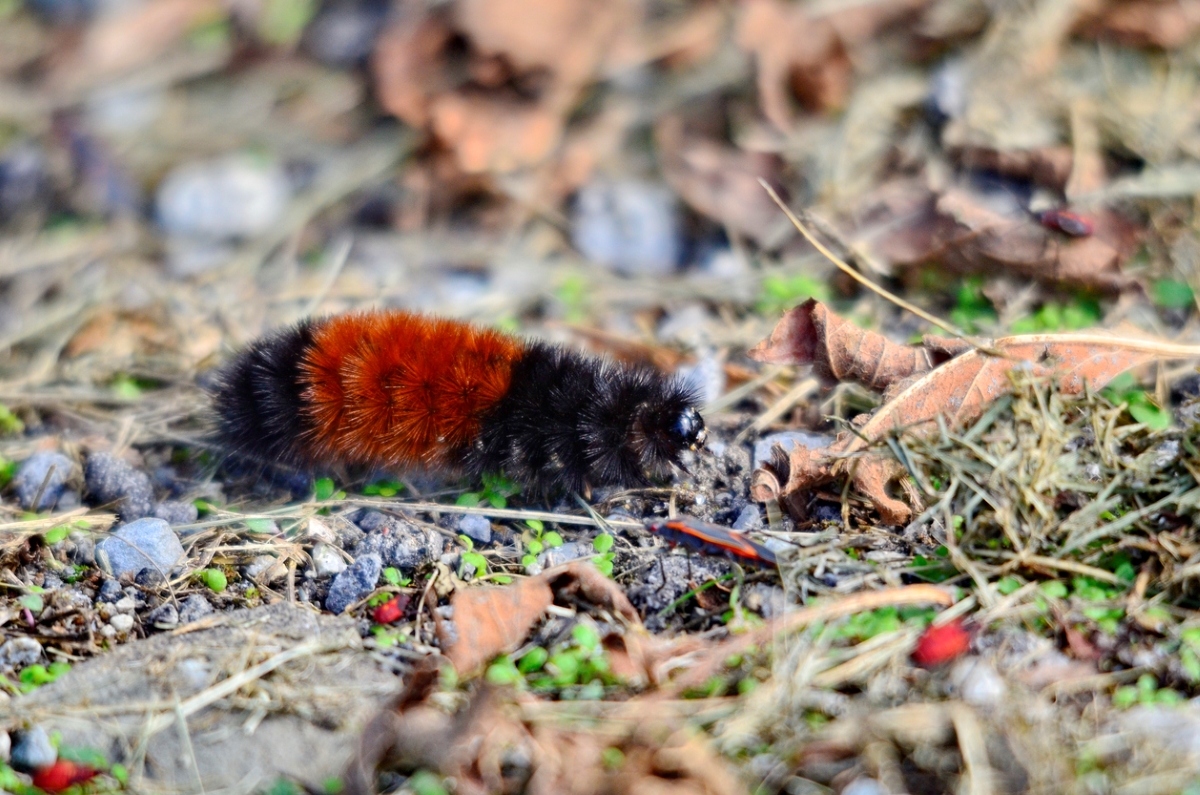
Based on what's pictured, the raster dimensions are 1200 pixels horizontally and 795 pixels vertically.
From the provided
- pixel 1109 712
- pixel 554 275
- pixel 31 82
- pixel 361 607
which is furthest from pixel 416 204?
pixel 1109 712

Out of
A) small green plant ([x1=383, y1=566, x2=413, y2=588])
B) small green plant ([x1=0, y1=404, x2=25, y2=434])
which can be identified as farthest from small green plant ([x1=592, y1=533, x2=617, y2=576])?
small green plant ([x1=0, y1=404, x2=25, y2=434])

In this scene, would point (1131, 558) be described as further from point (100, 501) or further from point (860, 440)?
point (100, 501)

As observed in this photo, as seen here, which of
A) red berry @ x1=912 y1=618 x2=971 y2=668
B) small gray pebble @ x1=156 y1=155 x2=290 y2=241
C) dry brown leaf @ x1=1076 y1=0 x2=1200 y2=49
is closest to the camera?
red berry @ x1=912 y1=618 x2=971 y2=668

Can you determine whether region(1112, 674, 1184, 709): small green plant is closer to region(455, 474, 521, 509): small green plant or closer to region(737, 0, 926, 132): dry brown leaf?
region(455, 474, 521, 509): small green plant

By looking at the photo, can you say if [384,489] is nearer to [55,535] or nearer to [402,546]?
[402,546]

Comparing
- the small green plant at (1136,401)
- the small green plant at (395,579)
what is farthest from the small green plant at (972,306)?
the small green plant at (395,579)

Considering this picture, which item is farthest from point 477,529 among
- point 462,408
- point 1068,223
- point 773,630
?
point 1068,223

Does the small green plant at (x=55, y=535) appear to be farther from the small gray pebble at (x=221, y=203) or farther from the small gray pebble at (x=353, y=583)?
the small gray pebble at (x=221, y=203)
